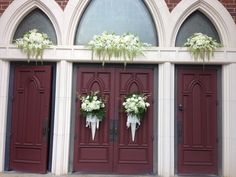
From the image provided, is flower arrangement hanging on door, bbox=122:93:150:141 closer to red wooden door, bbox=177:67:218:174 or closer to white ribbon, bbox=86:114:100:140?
white ribbon, bbox=86:114:100:140

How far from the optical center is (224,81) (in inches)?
248

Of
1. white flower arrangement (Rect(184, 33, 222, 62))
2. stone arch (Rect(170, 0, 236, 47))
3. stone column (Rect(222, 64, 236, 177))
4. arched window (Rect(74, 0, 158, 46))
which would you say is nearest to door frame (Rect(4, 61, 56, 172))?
arched window (Rect(74, 0, 158, 46))

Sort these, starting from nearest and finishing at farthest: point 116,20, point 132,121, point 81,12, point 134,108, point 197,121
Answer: point 134,108 → point 132,121 → point 197,121 → point 81,12 → point 116,20

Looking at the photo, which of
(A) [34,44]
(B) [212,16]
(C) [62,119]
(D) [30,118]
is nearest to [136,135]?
(C) [62,119]

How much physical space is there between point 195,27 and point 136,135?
236 centimetres

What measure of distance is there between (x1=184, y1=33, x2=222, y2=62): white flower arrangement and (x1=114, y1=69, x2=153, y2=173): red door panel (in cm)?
89

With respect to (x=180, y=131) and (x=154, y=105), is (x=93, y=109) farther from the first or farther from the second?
(x=180, y=131)

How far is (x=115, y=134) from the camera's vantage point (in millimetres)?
6398

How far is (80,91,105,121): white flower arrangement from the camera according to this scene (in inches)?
244

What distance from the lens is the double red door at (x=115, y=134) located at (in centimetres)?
636

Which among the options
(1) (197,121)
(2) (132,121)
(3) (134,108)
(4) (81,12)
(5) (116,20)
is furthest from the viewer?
(5) (116,20)

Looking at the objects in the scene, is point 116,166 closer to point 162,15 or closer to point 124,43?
point 124,43

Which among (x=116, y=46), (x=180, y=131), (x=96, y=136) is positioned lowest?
(x=96, y=136)

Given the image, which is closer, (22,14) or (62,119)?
(62,119)
